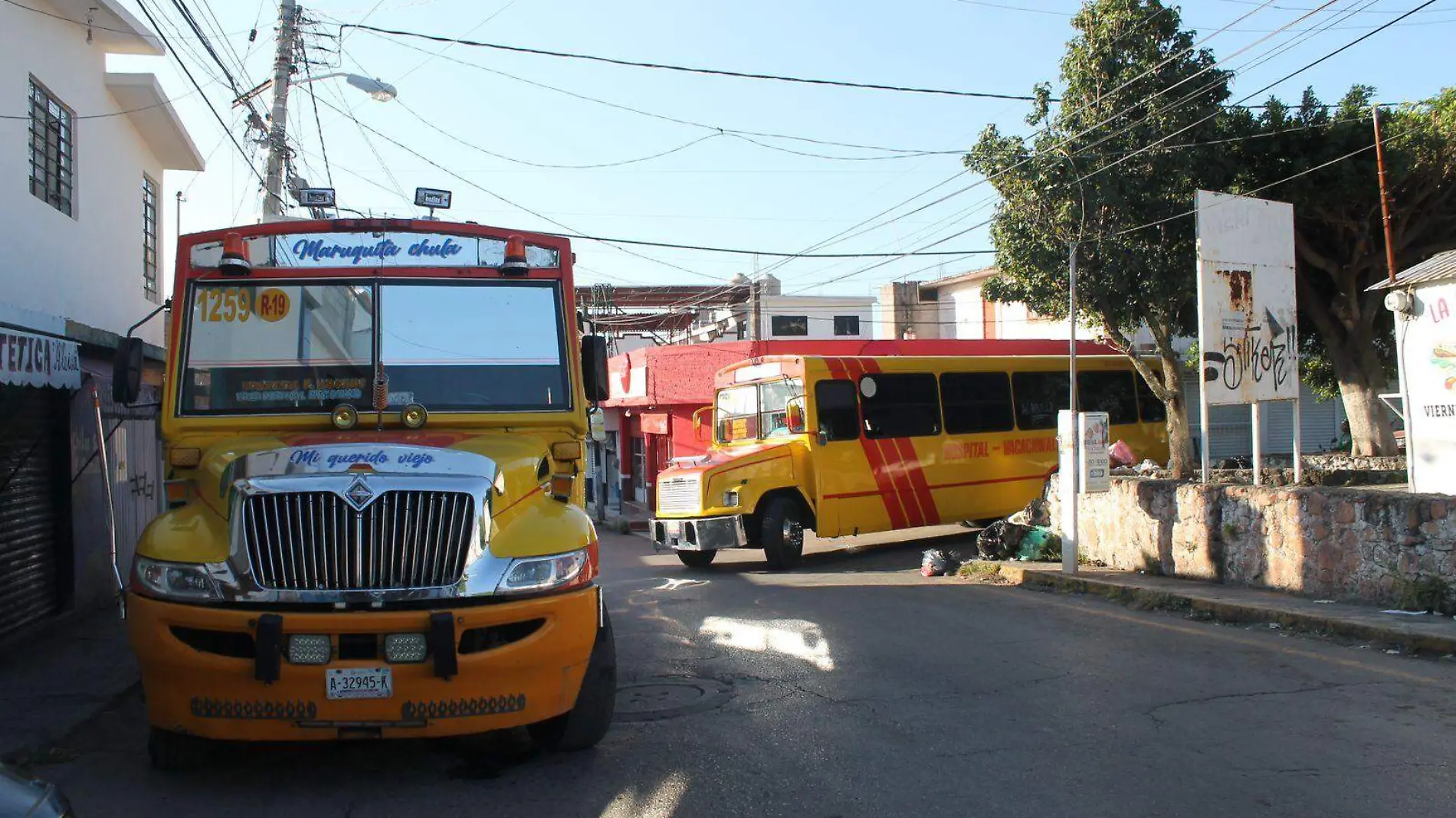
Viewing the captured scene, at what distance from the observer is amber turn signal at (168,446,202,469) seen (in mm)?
6070

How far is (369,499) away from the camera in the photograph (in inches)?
204

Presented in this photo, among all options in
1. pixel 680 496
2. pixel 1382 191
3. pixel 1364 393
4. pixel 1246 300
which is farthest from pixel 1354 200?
pixel 680 496

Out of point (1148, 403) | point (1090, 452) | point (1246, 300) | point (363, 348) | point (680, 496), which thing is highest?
point (1246, 300)

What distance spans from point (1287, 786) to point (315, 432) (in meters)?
5.19

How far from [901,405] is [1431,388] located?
24.8 feet

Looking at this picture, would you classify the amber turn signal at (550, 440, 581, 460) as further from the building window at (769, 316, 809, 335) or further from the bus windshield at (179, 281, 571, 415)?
the building window at (769, 316, 809, 335)

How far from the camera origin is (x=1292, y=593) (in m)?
10.5

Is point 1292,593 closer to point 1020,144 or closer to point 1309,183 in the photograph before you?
point 1020,144

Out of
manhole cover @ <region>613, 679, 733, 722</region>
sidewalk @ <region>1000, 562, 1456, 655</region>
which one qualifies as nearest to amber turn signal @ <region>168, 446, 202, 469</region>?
manhole cover @ <region>613, 679, 733, 722</region>

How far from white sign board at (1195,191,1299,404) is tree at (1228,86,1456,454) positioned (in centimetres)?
532

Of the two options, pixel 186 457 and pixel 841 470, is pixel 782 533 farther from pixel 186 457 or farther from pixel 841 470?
pixel 186 457

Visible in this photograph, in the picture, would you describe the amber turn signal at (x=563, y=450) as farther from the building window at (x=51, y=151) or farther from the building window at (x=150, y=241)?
the building window at (x=150, y=241)

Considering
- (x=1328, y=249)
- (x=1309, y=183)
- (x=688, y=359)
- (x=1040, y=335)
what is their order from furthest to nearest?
(x=1040, y=335) → (x=688, y=359) → (x=1328, y=249) → (x=1309, y=183)

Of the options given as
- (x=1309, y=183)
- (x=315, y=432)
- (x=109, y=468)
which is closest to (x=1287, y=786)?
(x=315, y=432)
